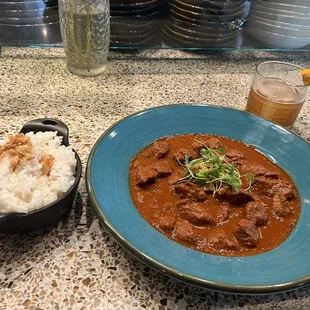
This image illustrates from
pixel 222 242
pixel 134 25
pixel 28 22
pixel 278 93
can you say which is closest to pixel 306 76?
pixel 278 93

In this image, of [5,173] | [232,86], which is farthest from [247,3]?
[5,173]

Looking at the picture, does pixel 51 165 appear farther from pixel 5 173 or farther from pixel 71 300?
pixel 71 300

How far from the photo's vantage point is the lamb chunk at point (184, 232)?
92 cm

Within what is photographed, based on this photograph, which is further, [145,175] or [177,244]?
[145,175]

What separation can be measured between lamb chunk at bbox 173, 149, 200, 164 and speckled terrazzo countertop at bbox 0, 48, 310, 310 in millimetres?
323

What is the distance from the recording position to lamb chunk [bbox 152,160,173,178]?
112 cm

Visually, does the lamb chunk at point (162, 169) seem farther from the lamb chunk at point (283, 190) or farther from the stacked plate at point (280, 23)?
the stacked plate at point (280, 23)

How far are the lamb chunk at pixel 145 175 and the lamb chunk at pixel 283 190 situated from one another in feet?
1.20

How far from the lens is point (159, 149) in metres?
1.20

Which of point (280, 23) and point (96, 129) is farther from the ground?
point (280, 23)

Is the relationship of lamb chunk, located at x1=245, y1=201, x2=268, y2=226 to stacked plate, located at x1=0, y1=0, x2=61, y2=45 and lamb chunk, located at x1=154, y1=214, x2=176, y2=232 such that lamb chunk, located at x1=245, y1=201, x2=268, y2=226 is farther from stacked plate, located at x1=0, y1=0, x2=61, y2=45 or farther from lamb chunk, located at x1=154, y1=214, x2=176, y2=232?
stacked plate, located at x1=0, y1=0, x2=61, y2=45

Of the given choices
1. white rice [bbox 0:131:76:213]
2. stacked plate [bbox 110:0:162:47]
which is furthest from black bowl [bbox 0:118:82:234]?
stacked plate [bbox 110:0:162:47]

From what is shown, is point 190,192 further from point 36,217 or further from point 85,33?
point 85,33

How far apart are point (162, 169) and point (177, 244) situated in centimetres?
29
